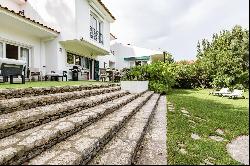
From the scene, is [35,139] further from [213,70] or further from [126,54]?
[126,54]

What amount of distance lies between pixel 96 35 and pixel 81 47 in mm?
1387

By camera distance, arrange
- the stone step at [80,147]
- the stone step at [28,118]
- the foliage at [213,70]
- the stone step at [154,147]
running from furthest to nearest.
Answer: the stone step at [28,118], the stone step at [154,147], the stone step at [80,147], the foliage at [213,70]

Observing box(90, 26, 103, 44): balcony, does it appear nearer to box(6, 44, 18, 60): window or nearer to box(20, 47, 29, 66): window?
box(20, 47, 29, 66): window

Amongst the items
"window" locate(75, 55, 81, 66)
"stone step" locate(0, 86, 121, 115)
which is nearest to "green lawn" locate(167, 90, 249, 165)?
"stone step" locate(0, 86, 121, 115)

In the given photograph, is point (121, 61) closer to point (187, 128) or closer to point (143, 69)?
point (143, 69)

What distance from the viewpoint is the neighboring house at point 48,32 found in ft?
39.8

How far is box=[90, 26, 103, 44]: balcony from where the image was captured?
1658 centimetres

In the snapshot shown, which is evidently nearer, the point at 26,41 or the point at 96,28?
the point at 26,41

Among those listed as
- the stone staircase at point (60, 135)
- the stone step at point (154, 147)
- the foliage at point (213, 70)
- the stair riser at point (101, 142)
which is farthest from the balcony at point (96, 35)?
the stair riser at point (101, 142)

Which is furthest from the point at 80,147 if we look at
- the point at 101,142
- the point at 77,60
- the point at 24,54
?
the point at 77,60

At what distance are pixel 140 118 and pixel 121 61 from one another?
23.3 metres

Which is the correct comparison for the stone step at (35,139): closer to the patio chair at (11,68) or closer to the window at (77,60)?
the patio chair at (11,68)

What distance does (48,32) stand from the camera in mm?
13109

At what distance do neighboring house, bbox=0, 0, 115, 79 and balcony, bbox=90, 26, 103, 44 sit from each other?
0.22ft
